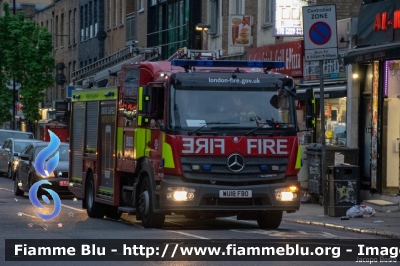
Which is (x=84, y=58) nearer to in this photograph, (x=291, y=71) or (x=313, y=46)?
(x=291, y=71)

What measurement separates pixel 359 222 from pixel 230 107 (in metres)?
4.26

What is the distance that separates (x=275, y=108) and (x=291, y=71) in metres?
13.6

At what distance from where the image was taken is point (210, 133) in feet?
60.4

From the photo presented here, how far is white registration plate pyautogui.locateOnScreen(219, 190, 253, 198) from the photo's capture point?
18.5m

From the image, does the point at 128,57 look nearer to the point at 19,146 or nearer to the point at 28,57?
the point at 19,146

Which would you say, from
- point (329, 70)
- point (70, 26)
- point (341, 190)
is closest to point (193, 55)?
point (341, 190)

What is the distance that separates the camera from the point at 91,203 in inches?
897

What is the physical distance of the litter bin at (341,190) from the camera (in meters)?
22.7

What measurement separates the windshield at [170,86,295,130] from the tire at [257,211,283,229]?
1630 mm

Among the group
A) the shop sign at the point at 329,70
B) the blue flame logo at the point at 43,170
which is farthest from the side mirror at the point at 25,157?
the blue flame logo at the point at 43,170

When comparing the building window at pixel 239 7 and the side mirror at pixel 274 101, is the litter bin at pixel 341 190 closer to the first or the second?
the side mirror at pixel 274 101

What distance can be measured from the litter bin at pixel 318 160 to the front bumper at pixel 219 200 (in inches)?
320

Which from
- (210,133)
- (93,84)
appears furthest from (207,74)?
(93,84)

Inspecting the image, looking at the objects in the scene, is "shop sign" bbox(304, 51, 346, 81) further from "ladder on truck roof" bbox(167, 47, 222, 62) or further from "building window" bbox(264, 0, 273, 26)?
"ladder on truck roof" bbox(167, 47, 222, 62)
